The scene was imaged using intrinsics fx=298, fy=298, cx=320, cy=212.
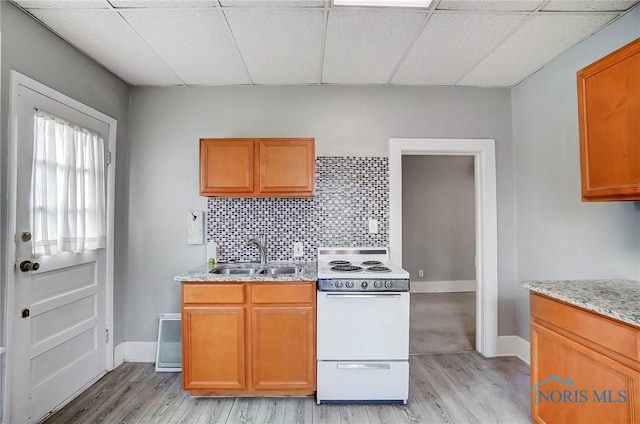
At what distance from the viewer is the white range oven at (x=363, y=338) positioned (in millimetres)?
2078

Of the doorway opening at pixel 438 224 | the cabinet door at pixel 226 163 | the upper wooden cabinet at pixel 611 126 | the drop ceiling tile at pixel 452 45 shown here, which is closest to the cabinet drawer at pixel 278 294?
the cabinet door at pixel 226 163

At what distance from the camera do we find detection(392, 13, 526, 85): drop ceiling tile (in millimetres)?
1896

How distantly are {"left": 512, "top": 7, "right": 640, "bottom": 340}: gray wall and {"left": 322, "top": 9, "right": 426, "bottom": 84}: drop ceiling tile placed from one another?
1.27m

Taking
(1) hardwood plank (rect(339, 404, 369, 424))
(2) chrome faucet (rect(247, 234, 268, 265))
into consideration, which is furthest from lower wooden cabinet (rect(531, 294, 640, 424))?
(2) chrome faucet (rect(247, 234, 268, 265))

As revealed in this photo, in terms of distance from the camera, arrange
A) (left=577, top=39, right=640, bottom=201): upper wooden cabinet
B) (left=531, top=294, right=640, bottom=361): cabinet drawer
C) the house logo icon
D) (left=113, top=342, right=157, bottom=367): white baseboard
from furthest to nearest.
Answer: (left=113, top=342, right=157, bottom=367): white baseboard, the house logo icon, (left=577, top=39, right=640, bottom=201): upper wooden cabinet, (left=531, top=294, right=640, bottom=361): cabinet drawer

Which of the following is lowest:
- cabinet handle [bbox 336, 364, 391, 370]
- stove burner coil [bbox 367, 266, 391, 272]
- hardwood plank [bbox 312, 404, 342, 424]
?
hardwood plank [bbox 312, 404, 342, 424]

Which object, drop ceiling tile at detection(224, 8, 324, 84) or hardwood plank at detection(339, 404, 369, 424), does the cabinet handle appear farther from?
drop ceiling tile at detection(224, 8, 324, 84)

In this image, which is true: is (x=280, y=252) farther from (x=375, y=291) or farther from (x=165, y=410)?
(x=165, y=410)

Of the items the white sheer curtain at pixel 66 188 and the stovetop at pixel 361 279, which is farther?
the stovetop at pixel 361 279

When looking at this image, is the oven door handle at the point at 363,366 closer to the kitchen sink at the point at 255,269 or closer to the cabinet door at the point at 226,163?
the kitchen sink at the point at 255,269

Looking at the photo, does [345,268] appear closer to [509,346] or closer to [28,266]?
[509,346]

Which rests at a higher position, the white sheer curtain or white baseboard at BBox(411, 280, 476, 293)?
the white sheer curtain

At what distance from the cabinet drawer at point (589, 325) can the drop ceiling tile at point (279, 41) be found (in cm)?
217

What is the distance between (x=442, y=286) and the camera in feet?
17.3
